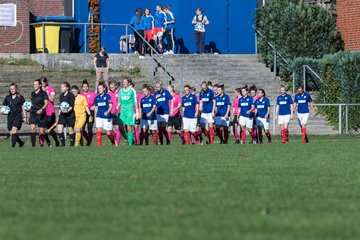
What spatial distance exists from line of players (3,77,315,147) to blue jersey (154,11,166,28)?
8763 mm

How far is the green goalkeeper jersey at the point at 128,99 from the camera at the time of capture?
107ft

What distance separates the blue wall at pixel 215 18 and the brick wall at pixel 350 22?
344 cm

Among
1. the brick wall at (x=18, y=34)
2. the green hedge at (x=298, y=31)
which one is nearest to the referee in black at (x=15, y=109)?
the brick wall at (x=18, y=34)

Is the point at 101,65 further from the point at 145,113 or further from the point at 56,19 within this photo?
the point at 145,113

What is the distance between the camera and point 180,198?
13047mm

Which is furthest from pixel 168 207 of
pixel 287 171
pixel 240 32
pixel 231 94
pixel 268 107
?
pixel 240 32

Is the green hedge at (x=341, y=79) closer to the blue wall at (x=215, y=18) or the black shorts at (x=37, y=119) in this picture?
the blue wall at (x=215, y=18)

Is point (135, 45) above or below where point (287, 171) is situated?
above

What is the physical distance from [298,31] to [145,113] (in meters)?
13.4

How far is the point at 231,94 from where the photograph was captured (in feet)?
141

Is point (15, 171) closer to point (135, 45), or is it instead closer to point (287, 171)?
point (287, 171)

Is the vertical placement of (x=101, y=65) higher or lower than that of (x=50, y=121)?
higher

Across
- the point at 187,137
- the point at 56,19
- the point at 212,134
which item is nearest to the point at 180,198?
the point at 187,137

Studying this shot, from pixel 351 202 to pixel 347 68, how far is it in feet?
100
